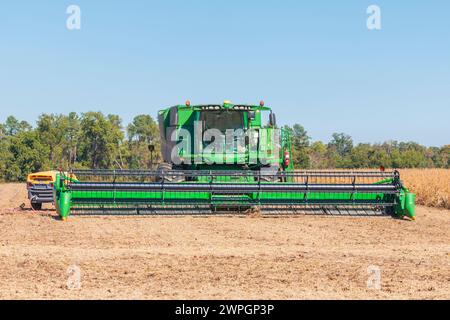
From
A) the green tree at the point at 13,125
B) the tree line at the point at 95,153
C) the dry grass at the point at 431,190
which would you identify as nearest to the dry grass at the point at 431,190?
the dry grass at the point at 431,190

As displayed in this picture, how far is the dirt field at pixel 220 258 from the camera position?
535cm

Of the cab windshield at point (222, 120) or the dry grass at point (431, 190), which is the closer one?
the cab windshield at point (222, 120)

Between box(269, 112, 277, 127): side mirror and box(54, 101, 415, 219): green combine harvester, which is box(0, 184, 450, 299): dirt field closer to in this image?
box(54, 101, 415, 219): green combine harvester

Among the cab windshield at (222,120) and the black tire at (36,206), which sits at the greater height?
the cab windshield at (222,120)

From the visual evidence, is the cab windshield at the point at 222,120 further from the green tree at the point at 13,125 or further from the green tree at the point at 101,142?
the green tree at the point at 13,125

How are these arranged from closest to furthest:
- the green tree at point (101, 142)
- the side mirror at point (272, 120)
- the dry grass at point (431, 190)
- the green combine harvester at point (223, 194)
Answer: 1. the green combine harvester at point (223, 194)
2. the side mirror at point (272, 120)
3. the dry grass at point (431, 190)
4. the green tree at point (101, 142)

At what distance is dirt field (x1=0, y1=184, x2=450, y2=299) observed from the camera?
5.35m

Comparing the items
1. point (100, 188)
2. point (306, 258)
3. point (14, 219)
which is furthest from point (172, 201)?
point (306, 258)

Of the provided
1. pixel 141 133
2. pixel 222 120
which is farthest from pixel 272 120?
pixel 141 133
